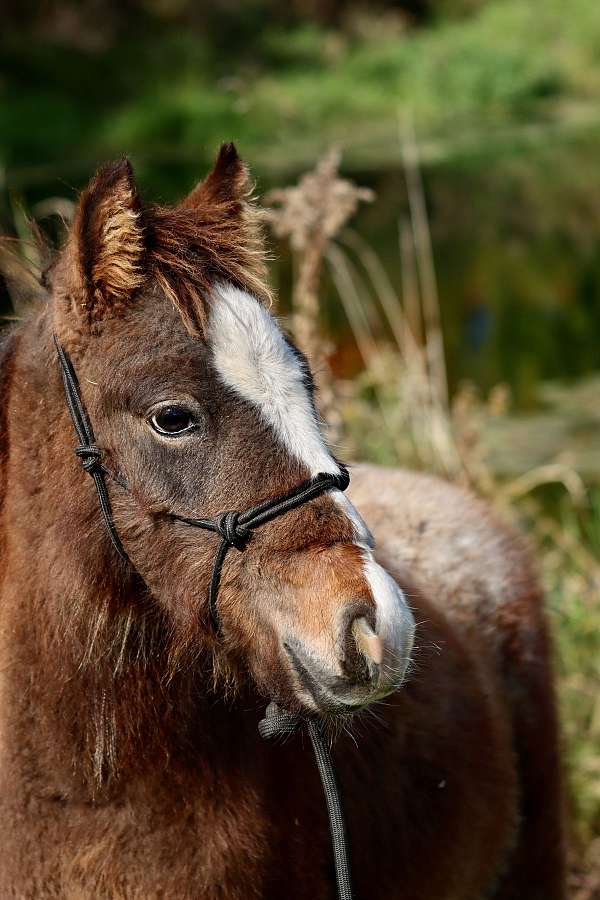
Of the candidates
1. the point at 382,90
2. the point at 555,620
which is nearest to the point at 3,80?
the point at 382,90

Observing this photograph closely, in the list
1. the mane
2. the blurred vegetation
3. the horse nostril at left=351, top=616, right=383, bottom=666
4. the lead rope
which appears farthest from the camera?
the blurred vegetation

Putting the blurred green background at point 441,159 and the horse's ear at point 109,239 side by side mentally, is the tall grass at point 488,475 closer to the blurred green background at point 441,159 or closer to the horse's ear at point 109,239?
the blurred green background at point 441,159

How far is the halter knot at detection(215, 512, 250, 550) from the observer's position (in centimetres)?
248

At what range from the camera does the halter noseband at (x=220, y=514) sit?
247cm

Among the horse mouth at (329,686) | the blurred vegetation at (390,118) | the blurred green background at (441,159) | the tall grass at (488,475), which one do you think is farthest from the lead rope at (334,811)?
the blurred vegetation at (390,118)

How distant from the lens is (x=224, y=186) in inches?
118

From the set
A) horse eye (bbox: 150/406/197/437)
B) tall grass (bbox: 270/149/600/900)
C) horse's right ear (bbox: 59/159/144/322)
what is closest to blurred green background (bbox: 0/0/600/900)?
tall grass (bbox: 270/149/600/900)

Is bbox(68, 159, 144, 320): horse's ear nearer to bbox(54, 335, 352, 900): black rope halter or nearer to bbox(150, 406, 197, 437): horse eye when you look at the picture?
bbox(54, 335, 352, 900): black rope halter

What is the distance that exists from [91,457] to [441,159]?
2081cm

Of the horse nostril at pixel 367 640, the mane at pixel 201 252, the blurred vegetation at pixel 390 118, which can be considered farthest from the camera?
the blurred vegetation at pixel 390 118

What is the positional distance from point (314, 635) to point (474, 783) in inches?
58.8

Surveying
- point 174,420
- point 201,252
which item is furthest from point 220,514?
point 201,252

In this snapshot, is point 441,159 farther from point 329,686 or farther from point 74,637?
point 329,686

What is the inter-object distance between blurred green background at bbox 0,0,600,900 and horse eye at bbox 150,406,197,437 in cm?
76
